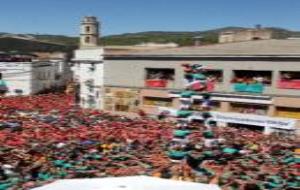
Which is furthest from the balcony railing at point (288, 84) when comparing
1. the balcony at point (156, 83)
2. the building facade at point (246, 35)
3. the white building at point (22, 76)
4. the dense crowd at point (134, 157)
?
the white building at point (22, 76)

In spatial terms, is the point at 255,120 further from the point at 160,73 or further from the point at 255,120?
the point at 160,73

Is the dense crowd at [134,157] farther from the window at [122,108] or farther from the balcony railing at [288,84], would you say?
the window at [122,108]

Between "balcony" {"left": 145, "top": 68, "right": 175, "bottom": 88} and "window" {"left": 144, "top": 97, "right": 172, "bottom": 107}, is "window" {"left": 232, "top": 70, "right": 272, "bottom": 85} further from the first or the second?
"window" {"left": 144, "top": 97, "right": 172, "bottom": 107}

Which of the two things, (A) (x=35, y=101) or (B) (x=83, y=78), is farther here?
(B) (x=83, y=78)

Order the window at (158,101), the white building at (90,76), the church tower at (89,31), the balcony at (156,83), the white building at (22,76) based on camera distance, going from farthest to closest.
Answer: the church tower at (89,31) < the white building at (22,76) < the white building at (90,76) < the balcony at (156,83) < the window at (158,101)

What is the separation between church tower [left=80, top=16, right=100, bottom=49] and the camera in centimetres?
8150

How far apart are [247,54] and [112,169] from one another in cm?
2488

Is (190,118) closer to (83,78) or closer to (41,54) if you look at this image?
(83,78)

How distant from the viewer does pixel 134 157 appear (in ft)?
71.9

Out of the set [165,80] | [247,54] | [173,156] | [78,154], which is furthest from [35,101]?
[173,156]

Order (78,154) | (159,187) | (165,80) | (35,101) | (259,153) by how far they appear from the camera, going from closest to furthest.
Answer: (159,187), (78,154), (259,153), (165,80), (35,101)

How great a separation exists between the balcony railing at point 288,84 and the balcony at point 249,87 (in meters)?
1.48

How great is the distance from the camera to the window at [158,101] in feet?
156

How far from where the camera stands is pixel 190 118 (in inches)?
816
